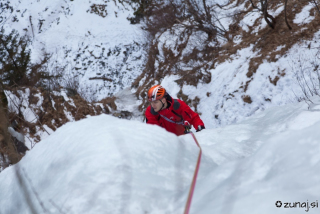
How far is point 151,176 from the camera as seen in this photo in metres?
1.42

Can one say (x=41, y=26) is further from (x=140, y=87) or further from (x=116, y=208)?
(x=116, y=208)

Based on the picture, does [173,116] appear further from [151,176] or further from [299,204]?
[299,204]

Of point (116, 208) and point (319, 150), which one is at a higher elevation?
point (116, 208)

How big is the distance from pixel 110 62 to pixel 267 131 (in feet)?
56.4

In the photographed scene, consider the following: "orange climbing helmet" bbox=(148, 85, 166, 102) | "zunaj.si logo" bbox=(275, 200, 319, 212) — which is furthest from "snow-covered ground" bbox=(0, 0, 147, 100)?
"zunaj.si logo" bbox=(275, 200, 319, 212)

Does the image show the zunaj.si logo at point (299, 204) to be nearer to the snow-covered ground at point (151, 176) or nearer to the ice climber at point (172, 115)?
the snow-covered ground at point (151, 176)

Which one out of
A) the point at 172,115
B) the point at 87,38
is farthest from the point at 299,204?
the point at 87,38

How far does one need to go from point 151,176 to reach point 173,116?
285 cm

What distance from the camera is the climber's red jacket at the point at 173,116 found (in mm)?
4168

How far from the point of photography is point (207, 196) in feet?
4.17

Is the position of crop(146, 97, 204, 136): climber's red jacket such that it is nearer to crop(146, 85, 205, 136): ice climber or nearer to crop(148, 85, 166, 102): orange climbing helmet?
crop(146, 85, 205, 136): ice climber

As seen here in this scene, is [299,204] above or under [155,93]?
under

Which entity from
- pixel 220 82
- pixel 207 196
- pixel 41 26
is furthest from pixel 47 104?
pixel 41 26

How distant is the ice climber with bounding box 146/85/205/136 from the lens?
4.05 meters
